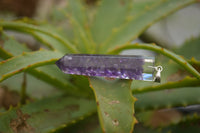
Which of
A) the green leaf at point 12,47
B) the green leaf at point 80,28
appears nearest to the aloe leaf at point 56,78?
the green leaf at point 12,47

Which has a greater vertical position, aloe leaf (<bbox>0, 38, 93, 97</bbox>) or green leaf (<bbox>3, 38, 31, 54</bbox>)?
green leaf (<bbox>3, 38, 31, 54</bbox>)

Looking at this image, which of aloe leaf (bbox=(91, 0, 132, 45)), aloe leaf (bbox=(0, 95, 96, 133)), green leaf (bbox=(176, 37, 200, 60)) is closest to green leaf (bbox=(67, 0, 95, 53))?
aloe leaf (bbox=(91, 0, 132, 45))

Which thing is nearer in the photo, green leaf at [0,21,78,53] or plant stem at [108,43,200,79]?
plant stem at [108,43,200,79]

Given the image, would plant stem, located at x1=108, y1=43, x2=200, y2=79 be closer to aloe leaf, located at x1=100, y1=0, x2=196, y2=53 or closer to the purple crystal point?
the purple crystal point

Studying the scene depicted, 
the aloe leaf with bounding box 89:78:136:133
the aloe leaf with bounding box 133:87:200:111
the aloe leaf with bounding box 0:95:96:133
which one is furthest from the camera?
the aloe leaf with bounding box 133:87:200:111

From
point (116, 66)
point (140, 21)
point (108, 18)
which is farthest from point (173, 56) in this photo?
point (108, 18)

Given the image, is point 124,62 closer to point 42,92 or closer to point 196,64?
point 196,64

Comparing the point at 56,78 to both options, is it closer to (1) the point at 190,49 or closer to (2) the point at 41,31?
(2) the point at 41,31
